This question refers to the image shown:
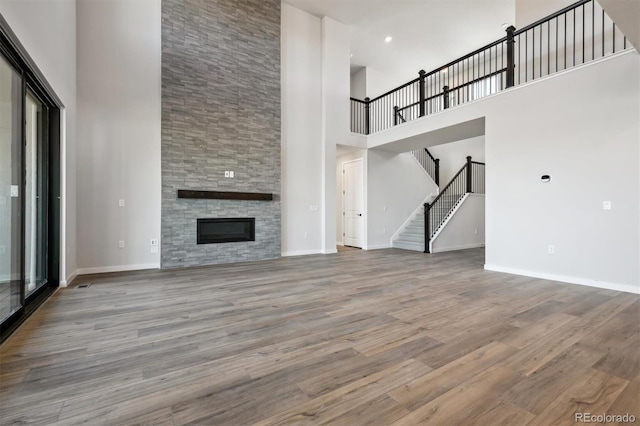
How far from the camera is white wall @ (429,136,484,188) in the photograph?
34.4 feet

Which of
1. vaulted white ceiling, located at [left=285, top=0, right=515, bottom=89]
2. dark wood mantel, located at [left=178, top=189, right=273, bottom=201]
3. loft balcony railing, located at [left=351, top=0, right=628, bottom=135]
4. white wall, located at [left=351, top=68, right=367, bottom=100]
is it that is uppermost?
vaulted white ceiling, located at [left=285, top=0, right=515, bottom=89]

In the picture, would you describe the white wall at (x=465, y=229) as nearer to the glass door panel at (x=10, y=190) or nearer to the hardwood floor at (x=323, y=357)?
the hardwood floor at (x=323, y=357)

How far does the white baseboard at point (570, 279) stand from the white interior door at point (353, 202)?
3768 mm

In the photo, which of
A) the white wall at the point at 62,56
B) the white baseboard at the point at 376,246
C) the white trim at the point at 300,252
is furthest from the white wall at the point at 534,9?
the white wall at the point at 62,56

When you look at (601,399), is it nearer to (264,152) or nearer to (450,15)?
(264,152)

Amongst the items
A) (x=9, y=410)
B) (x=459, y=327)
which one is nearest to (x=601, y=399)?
(x=459, y=327)

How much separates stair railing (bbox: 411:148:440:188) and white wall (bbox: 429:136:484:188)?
75cm

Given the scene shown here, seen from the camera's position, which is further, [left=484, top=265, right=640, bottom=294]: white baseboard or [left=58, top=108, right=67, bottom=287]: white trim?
[left=58, top=108, right=67, bottom=287]: white trim

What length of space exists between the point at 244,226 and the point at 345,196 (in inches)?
148

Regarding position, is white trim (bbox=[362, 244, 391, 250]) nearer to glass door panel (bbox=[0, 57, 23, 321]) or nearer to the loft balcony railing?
the loft balcony railing

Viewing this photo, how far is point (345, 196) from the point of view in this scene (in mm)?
9203

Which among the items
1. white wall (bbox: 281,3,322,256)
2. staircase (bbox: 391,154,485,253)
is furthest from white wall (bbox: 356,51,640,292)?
white wall (bbox: 281,3,322,256)

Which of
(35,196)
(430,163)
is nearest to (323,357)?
(35,196)

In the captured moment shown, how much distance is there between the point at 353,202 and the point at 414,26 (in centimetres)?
505
